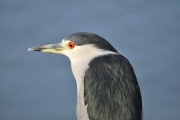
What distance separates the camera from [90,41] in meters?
2.47

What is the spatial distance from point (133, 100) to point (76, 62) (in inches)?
17.0

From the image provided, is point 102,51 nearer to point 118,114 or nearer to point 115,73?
point 115,73

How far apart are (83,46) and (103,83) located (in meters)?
0.31

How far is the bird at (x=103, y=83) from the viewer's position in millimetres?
2213

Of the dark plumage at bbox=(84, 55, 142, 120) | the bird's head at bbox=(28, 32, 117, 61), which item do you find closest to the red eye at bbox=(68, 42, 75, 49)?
the bird's head at bbox=(28, 32, 117, 61)

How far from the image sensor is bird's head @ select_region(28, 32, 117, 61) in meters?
2.45

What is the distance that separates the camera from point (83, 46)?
2.49m

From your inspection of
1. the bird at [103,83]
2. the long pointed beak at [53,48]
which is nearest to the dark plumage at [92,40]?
the bird at [103,83]

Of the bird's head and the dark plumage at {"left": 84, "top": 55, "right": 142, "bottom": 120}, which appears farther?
the bird's head

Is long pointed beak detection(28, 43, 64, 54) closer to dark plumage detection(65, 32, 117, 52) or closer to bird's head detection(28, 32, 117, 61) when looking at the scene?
bird's head detection(28, 32, 117, 61)

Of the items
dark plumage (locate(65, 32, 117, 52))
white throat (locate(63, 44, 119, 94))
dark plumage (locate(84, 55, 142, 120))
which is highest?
dark plumage (locate(65, 32, 117, 52))

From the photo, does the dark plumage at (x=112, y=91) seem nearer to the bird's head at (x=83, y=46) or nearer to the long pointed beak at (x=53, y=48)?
the bird's head at (x=83, y=46)

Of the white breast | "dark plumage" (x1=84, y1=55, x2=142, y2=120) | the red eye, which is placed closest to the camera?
"dark plumage" (x1=84, y1=55, x2=142, y2=120)

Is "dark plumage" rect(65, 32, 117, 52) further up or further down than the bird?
further up
